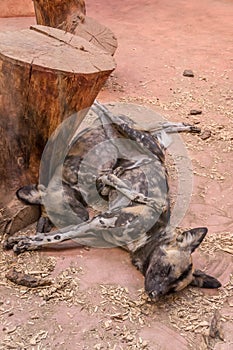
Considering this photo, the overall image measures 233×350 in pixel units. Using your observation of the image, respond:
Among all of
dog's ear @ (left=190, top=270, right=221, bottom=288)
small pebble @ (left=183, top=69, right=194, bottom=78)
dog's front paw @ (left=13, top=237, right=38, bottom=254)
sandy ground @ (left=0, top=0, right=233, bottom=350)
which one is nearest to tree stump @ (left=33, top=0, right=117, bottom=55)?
sandy ground @ (left=0, top=0, right=233, bottom=350)

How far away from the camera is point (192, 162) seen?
4.53m

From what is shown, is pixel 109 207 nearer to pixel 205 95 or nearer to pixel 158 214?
pixel 158 214

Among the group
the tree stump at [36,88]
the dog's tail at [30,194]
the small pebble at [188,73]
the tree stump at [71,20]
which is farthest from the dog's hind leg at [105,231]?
the small pebble at [188,73]

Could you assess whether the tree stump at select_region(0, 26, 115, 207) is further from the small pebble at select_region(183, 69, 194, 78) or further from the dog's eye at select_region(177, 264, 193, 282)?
the small pebble at select_region(183, 69, 194, 78)

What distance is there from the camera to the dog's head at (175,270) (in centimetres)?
286

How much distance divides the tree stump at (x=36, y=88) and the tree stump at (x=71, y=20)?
230 cm

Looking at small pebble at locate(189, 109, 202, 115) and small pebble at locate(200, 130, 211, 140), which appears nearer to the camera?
small pebble at locate(200, 130, 211, 140)

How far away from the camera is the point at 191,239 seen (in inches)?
119

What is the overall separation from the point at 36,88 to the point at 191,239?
137 centimetres

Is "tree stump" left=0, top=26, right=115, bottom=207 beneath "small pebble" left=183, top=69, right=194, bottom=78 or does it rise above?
above

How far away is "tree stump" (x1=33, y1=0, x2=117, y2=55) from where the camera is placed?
5.93m

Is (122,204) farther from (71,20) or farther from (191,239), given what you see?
(71,20)

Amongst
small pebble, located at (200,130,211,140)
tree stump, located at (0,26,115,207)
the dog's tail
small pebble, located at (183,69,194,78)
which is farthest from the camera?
small pebble, located at (183,69,194,78)

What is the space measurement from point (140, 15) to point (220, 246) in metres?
6.68
